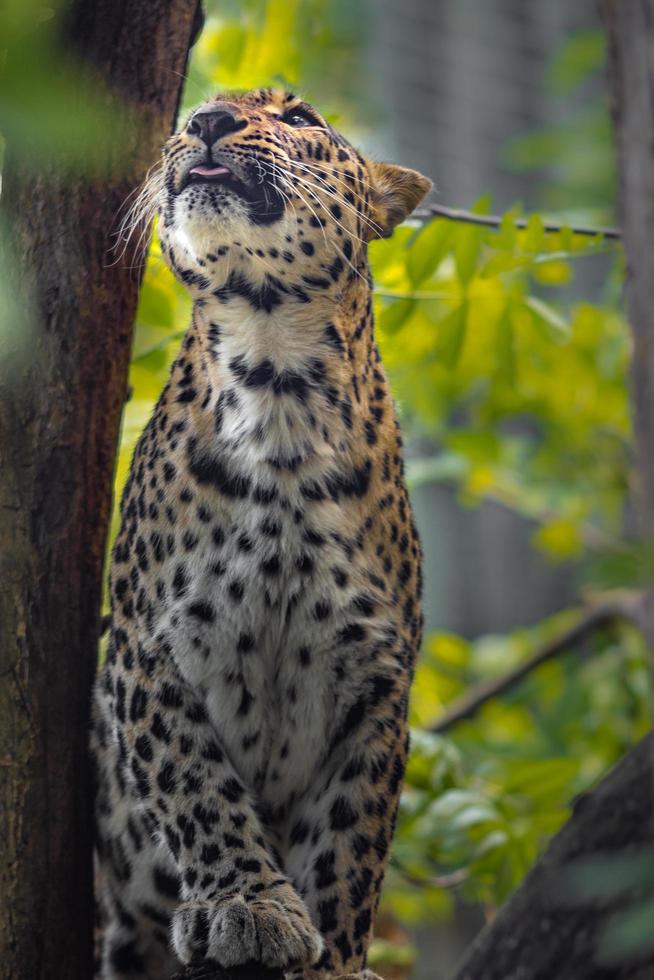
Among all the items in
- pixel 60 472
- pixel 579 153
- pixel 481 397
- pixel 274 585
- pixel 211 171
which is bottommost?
pixel 274 585

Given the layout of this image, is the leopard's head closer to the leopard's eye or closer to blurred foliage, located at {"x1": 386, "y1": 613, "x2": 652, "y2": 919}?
the leopard's eye

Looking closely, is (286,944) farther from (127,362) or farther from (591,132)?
(591,132)

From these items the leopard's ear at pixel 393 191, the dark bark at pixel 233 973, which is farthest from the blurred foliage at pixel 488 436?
the dark bark at pixel 233 973

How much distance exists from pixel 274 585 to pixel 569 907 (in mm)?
1086

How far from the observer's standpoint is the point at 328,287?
3.42 metres

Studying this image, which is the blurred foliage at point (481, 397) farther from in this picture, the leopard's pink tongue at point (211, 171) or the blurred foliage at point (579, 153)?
the leopard's pink tongue at point (211, 171)

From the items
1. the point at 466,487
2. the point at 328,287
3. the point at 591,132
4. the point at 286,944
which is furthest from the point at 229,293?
the point at 591,132

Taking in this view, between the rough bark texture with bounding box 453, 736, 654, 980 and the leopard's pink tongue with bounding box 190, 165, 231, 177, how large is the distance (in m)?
1.69

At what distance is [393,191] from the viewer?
360cm

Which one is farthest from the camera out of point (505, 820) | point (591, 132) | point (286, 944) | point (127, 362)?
point (591, 132)

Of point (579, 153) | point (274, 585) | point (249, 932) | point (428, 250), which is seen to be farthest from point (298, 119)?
point (579, 153)

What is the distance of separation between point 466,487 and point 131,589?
4055mm

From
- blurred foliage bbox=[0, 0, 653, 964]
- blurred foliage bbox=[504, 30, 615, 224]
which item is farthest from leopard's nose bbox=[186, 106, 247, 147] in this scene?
blurred foliage bbox=[504, 30, 615, 224]

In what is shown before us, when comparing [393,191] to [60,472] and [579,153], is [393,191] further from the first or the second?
[579,153]
